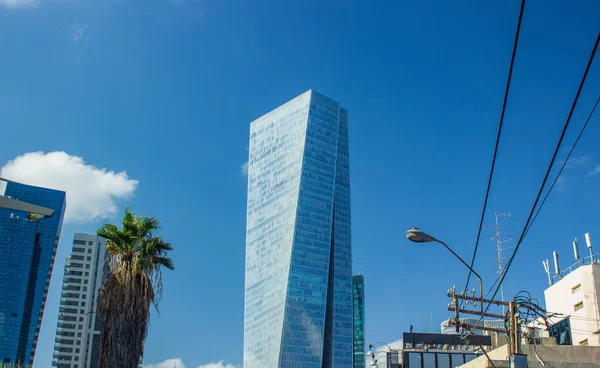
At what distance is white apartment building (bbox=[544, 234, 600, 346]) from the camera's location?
45.7m

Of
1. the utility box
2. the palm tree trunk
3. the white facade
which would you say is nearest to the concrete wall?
the utility box

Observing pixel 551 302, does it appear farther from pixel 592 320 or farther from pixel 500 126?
pixel 500 126

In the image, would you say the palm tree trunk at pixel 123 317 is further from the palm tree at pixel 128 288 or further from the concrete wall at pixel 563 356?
the concrete wall at pixel 563 356

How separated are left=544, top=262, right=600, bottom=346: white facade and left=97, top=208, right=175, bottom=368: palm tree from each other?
28275mm

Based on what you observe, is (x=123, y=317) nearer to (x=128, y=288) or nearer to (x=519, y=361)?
(x=128, y=288)

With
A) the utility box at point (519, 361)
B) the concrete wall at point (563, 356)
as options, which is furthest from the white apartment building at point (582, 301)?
the utility box at point (519, 361)

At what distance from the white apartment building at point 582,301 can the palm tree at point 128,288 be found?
28314 millimetres

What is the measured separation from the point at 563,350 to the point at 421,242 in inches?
479

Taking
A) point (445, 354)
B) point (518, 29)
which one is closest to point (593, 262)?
point (445, 354)

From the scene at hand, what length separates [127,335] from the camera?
28.1 metres

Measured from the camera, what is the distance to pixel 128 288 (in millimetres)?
28438

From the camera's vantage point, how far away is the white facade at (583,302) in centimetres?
4562

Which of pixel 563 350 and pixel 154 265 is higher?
pixel 154 265

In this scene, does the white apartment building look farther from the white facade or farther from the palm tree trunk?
the palm tree trunk
